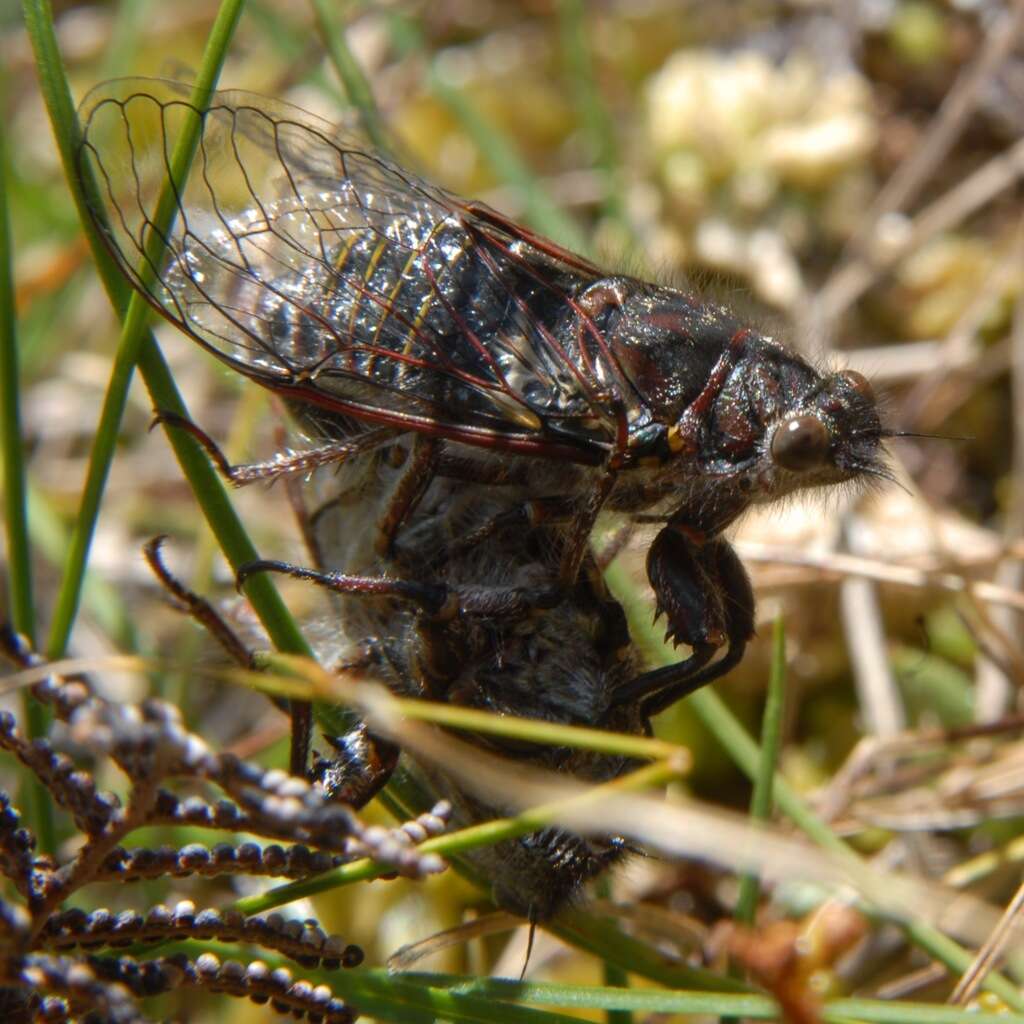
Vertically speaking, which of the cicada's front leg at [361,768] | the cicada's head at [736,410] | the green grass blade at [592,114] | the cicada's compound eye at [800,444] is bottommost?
the cicada's front leg at [361,768]

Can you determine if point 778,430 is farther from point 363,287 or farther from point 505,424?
point 363,287

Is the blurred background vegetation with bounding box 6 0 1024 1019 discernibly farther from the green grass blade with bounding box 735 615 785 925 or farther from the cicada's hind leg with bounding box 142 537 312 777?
the green grass blade with bounding box 735 615 785 925

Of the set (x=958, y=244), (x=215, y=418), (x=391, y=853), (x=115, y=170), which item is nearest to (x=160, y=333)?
(x=215, y=418)

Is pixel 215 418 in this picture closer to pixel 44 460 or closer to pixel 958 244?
pixel 44 460

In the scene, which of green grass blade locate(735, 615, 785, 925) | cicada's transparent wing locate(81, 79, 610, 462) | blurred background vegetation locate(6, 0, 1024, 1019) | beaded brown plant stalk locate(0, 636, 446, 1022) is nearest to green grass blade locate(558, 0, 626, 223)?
blurred background vegetation locate(6, 0, 1024, 1019)

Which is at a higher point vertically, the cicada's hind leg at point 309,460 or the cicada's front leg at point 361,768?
the cicada's hind leg at point 309,460

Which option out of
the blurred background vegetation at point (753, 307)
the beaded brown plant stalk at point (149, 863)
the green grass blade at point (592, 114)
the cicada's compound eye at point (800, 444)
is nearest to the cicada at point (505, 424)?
the cicada's compound eye at point (800, 444)

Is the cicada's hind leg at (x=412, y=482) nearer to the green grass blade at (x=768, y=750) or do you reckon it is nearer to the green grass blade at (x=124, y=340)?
the green grass blade at (x=124, y=340)
